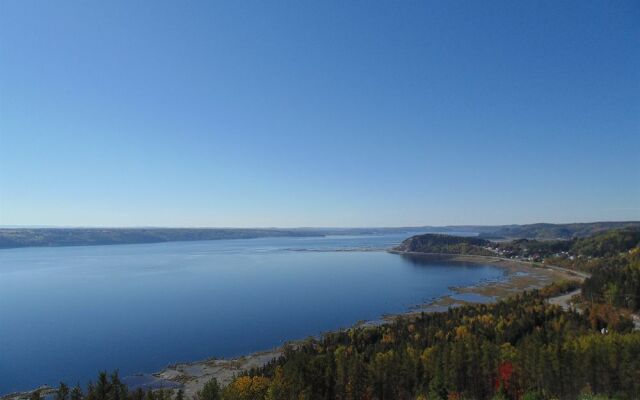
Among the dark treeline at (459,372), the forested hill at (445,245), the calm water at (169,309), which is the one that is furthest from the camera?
the forested hill at (445,245)

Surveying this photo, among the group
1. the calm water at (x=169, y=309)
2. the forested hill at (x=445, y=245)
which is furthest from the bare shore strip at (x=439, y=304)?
the forested hill at (x=445, y=245)

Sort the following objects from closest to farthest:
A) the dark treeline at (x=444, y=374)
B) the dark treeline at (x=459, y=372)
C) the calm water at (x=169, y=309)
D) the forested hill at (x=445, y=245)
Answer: the dark treeline at (x=444, y=374) → the dark treeline at (x=459, y=372) → the calm water at (x=169, y=309) → the forested hill at (x=445, y=245)

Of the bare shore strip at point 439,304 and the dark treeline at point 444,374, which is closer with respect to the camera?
the dark treeline at point 444,374

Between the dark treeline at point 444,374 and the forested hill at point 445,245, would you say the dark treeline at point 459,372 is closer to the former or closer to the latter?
the dark treeline at point 444,374

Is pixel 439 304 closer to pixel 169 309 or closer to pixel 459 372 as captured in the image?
pixel 459 372

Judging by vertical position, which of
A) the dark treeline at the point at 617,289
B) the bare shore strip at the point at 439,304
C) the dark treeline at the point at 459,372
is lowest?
the bare shore strip at the point at 439,304

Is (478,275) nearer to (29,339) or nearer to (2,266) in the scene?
(29,339)

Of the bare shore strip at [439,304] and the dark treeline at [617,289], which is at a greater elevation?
the dark treeline at [617,289]

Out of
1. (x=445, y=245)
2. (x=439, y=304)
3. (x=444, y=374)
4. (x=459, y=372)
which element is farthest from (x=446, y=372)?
(x=445, y=245)
